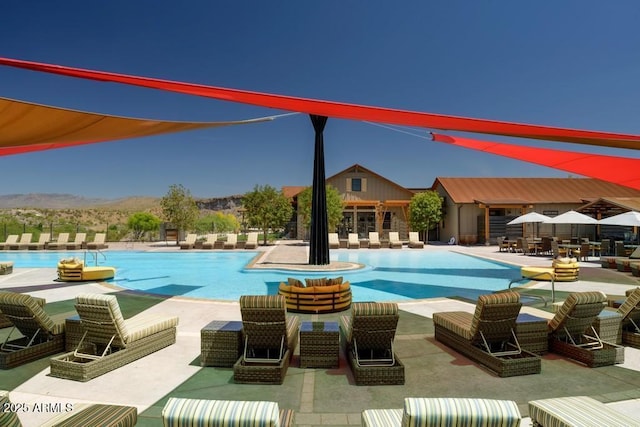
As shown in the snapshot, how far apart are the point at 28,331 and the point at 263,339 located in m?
3.12

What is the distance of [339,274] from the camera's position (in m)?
12.9

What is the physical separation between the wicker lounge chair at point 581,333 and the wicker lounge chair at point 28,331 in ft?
Answer: 20.8

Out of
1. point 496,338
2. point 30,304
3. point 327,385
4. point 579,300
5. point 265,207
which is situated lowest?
point 327,385

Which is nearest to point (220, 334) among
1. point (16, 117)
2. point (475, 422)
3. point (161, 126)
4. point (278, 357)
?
point (278, 357)

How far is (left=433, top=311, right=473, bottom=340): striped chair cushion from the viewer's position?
4.76 metres

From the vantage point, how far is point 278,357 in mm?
4480

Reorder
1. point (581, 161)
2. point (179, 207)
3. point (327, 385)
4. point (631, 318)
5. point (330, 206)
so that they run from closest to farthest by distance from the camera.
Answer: point (327, 385), point (631, 318), point (581, 161), point (330, 206), point (179, 207)

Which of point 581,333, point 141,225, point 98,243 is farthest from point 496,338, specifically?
point 141,225

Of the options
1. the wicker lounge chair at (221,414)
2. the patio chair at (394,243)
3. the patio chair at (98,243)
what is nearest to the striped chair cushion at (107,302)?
the wicker lounge chair at (221,414)

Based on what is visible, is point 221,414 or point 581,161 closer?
point 221,414

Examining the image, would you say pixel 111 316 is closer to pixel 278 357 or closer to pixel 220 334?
pixel 220 334

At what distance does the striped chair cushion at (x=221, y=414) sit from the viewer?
6.02 feet

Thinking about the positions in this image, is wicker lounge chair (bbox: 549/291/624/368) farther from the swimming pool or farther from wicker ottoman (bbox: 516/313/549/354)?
the swimming pool

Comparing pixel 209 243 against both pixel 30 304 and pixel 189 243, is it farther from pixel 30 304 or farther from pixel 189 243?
pixel 30 304
